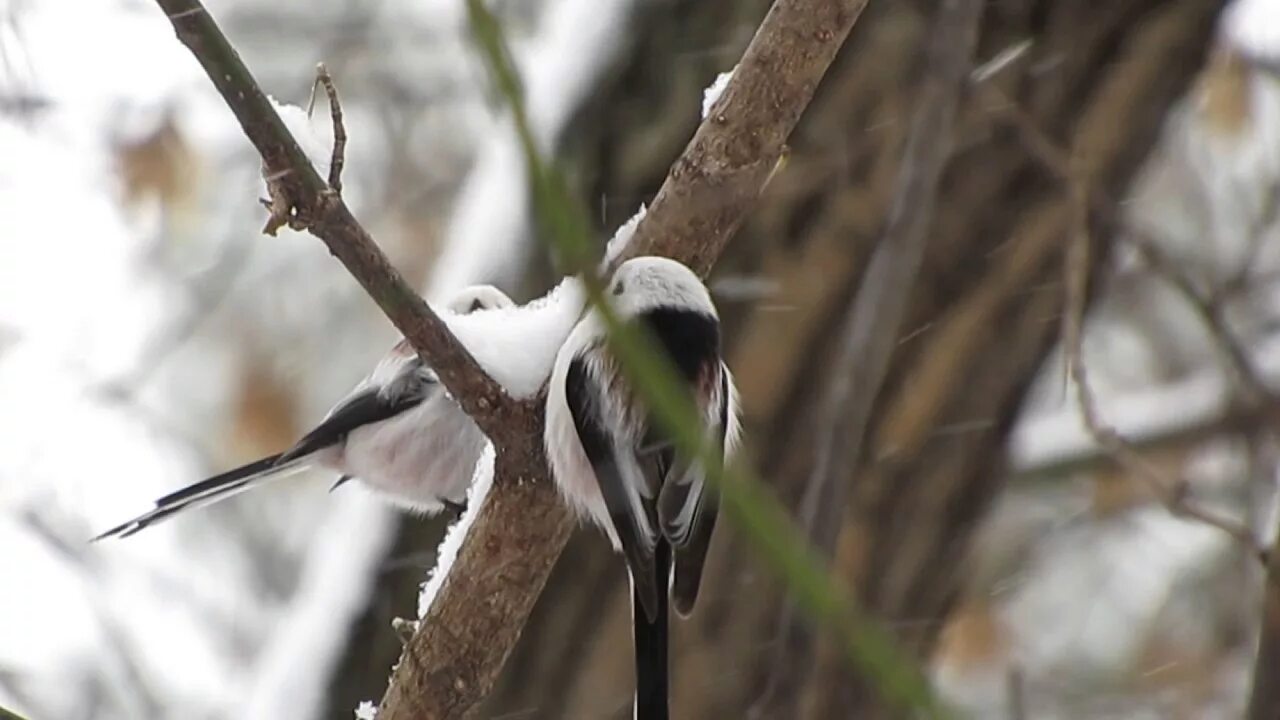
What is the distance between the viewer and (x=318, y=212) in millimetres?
1092

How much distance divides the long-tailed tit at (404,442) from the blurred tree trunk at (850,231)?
0.22 meters

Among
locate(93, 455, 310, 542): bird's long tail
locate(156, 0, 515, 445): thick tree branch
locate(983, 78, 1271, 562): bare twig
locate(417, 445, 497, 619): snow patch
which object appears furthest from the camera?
locate(93, 455, 310, 542): bird's long tail

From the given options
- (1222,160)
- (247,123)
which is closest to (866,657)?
(247,123)

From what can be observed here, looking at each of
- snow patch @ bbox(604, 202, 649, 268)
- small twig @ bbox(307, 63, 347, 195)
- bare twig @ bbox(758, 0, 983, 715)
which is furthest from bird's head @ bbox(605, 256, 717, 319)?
bare twig @ bbox(758, 0, 983, 715)

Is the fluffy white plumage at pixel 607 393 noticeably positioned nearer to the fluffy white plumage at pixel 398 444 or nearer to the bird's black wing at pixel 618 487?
the bird's black wing at pixel 618 487

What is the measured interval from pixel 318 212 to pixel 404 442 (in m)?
1.05

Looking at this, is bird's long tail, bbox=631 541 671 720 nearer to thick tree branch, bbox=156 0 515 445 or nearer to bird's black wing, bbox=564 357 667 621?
bird's black wing, bbox=564 357 667 621

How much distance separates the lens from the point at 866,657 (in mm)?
543

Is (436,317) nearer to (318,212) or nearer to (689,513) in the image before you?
(318,212)

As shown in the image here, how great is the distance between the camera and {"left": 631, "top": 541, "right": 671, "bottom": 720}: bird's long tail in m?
1.24

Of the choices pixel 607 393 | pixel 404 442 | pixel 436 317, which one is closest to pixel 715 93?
pixel 607 393

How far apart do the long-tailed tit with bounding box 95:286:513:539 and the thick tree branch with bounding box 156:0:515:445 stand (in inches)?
33.8

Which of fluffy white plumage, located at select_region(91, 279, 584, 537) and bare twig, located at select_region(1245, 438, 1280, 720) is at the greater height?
fluffy white plumage, located at select_region(91, 279, 584, 537)

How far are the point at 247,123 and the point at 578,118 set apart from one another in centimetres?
116
